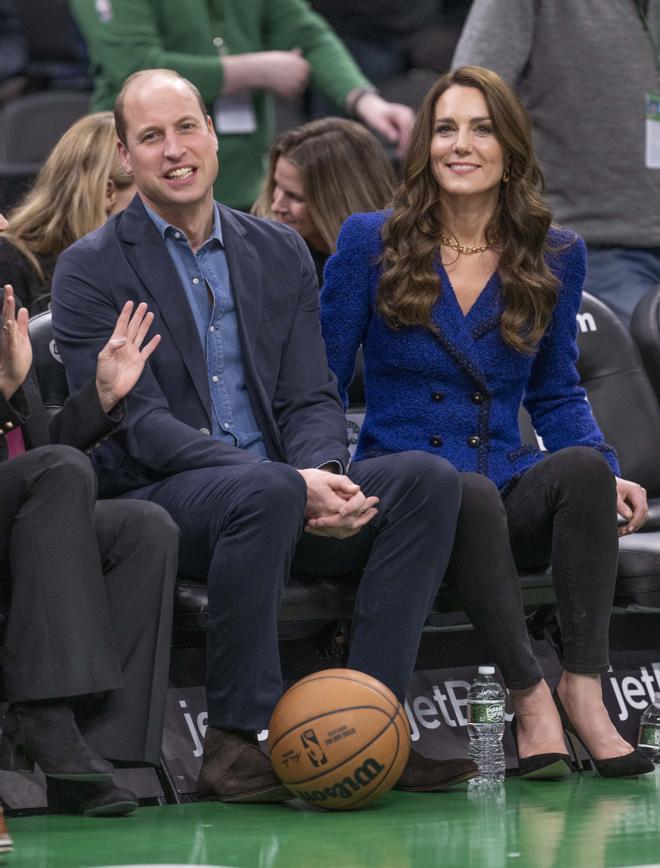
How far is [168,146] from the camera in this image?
14.4 ft

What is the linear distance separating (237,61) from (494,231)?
1.95 m

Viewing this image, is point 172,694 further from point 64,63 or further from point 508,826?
point 64,63

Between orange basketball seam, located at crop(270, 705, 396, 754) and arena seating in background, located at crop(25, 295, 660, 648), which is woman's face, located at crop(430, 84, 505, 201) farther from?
orange basketball seam, located at crop(270, 705, 396, 754)

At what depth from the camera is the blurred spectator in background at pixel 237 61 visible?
20.4 ft

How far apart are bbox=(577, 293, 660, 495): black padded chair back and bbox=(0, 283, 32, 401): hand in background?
216 cm

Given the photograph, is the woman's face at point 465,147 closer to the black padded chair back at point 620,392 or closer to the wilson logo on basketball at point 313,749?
the black padded chair back at point 620,392

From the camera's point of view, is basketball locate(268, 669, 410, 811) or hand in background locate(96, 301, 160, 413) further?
hand in background locate(96, 301, 160, 413)

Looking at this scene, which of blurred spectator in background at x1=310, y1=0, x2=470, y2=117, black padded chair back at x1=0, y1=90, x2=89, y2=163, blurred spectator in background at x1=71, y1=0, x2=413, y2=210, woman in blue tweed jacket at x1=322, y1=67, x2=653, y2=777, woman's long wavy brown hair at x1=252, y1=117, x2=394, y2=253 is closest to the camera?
woman in blue tweed jacket at x1=322, y1=67, x2=653, y2=777

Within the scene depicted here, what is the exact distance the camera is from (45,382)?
15.4 feet

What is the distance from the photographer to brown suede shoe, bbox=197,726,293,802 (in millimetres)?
3896

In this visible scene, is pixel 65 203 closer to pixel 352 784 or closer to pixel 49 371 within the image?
pixel 49 371

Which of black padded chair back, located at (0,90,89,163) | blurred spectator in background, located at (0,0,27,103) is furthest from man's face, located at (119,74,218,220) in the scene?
blurred spectator in background, located at (0,0,27,103)

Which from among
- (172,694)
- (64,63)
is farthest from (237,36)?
(172,694)

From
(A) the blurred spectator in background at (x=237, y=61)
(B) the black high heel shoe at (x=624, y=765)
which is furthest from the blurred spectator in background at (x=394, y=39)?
(B) the black high heel shoe at (x=624, y=765)
